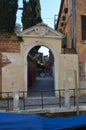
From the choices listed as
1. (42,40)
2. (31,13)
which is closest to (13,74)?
Result: (42,40)

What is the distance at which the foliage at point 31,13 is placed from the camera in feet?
101

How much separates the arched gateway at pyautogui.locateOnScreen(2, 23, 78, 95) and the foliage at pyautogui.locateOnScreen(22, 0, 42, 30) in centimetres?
973

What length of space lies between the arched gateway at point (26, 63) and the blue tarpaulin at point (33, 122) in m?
8.85

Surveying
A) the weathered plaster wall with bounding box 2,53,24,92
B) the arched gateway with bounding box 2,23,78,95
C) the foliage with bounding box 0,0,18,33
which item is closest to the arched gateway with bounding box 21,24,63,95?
the arched gateway with bounding box 2,23,78,95

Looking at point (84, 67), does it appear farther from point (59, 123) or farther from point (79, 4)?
point (59, 123)

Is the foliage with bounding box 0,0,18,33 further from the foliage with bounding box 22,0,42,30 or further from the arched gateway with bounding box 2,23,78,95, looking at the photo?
the foliage with bounding box 22,0,42,30

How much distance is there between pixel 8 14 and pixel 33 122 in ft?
51.1

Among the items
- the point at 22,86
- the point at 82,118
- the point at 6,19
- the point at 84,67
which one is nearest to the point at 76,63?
the point at 84,67

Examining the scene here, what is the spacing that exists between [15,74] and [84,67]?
411 cm

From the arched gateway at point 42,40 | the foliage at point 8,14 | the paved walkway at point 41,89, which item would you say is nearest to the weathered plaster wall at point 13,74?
the arched gateway at point 42,40

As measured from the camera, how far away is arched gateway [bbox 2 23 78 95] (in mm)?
20312

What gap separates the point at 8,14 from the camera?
80.3 ft

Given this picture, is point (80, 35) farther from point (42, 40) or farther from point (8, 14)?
point (8, 14)

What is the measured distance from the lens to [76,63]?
21.5m
